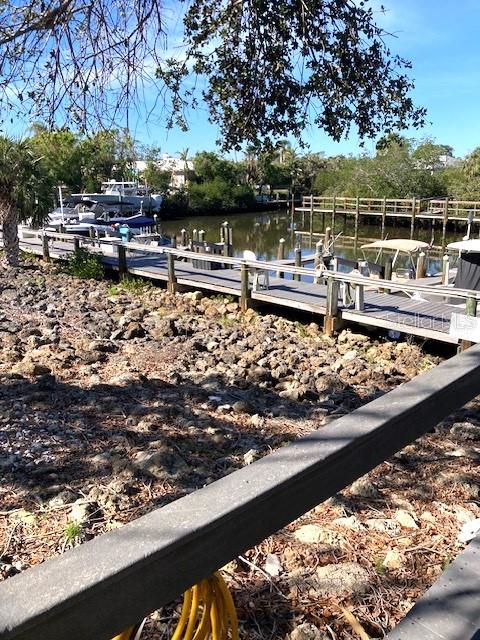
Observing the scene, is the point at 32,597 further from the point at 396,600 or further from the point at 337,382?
the point at 337,382

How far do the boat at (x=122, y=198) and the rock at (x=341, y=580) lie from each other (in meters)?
40.5

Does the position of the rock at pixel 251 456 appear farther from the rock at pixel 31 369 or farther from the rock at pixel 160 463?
the rock at pixel 31 369

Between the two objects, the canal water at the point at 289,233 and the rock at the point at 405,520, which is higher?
the rock at the point at 405,520

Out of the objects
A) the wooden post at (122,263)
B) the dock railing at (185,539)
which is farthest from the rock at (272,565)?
the wooden post at (122,263)

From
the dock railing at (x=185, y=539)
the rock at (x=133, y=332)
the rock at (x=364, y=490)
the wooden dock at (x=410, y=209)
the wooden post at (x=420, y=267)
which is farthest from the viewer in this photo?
the wooden dock at (x=410, y=209)

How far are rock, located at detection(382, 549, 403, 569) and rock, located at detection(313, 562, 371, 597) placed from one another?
147 mm

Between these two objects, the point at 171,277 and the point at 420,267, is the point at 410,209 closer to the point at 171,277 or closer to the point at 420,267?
the point at 420,267

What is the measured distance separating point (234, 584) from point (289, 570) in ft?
1.01

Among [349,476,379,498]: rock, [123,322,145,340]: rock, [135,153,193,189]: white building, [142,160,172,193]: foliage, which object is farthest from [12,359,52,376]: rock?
[135,153,193,189]: white building

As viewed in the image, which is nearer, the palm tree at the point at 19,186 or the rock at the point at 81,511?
the rock at the point at 81,511

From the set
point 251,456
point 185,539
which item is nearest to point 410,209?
Answer: point 251,456

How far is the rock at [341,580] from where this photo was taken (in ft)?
8.45

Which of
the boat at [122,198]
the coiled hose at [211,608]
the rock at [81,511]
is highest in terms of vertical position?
the boat at [122,198]

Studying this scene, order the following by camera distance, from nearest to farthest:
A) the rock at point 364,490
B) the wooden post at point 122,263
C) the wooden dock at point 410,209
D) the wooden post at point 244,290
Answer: the rock at point 364,490 < the wooden post at point 244,290 < the wooden post at point 122,263 < the wooden dock at point 410,209
